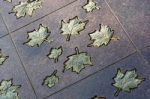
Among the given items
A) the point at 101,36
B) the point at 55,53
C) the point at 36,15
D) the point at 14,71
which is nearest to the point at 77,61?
the point at 55,53

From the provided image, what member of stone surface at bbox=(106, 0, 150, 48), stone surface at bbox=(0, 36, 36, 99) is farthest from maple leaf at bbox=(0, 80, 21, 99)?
stone surface at bbox=(106, 0, 150, 48)

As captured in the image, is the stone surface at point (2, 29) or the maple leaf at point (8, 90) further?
the stone surface at point (2, 29)

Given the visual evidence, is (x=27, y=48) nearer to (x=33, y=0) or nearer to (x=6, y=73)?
(x=6, y=73)

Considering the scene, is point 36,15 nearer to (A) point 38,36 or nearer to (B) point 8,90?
(A) point 38,36

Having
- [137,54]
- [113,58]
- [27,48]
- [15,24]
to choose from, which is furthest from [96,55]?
[15,24]

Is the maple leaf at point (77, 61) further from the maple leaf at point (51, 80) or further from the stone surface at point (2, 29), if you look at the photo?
the stone surface at point (2, 29)

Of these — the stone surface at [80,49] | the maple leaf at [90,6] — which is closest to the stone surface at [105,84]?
the stone surface at [80,49]
